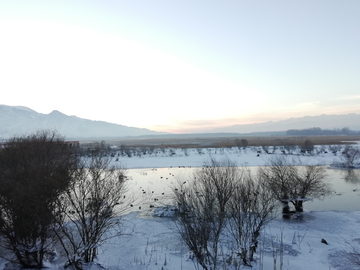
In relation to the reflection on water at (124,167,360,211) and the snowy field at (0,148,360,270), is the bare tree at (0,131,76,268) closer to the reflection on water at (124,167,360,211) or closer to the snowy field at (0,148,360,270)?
the snowy field at (0,148,360,270)

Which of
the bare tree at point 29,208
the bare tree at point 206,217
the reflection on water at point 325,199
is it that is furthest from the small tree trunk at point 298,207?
the bare tree at point 29,208

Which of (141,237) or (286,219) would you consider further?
(286,219)

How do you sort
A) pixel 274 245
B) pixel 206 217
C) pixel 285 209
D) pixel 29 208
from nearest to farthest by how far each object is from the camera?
1. pixel 29 208
2. pixel 206 217
3. pixel 274 245
4. pixel 285 209

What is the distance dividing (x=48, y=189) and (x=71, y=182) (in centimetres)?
230

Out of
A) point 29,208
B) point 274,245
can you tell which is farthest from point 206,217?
point 29,208

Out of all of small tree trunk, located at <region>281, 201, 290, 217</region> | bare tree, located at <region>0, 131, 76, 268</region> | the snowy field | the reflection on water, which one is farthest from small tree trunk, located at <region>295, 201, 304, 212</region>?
bare tree, located at <region>0, 131, 76, 268</region>

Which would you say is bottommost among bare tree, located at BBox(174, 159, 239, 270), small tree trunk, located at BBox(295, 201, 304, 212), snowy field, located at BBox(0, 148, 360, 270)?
snowy field, located at BBox(0, 148, 360, 270)

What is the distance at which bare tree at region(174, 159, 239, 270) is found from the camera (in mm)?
9570

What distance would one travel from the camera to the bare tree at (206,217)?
31.4 feet

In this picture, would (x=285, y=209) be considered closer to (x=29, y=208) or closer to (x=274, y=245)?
(x=274, y=245)

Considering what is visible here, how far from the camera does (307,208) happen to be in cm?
2139

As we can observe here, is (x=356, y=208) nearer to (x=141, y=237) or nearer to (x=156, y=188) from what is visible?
(x=141, y=237)

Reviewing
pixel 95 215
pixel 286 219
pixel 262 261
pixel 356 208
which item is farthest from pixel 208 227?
pixel 356 208

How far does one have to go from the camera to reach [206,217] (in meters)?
10.6
